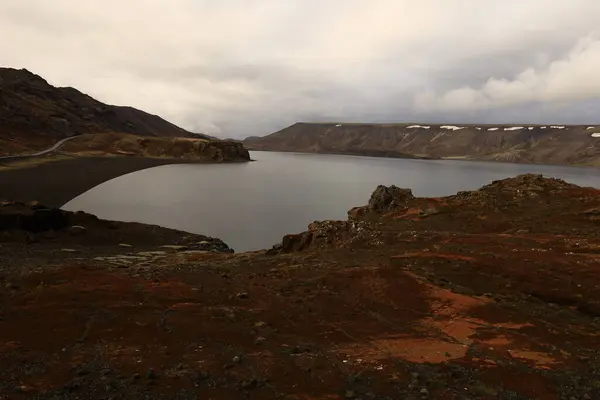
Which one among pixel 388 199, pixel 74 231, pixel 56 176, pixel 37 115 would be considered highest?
pixel 37 115

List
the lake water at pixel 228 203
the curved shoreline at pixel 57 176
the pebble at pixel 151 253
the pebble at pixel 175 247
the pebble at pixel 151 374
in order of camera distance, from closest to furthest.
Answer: the pebble at pixel 151 374
the pebble at pixel 151 253
the pebble at pixel 175 247
the lake water at pixel 228 203
the curved shoreline at pixel 57 176

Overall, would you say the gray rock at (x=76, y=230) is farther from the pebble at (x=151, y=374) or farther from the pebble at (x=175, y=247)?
the pebble at (x=151, y=374)

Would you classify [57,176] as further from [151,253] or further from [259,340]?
[259,340]

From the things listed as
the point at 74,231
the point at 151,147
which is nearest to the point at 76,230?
the point at 74,231

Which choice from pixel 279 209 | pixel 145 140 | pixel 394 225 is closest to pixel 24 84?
pixel 145 140

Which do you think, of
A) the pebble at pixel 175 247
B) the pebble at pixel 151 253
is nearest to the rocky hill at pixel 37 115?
the pebble at pixel 175 247

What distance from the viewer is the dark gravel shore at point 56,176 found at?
5703cm

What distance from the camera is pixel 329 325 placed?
47.7ft

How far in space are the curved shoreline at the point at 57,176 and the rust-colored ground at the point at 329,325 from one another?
43.8 meters

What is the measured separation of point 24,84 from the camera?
161 meters

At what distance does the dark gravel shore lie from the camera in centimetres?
5703

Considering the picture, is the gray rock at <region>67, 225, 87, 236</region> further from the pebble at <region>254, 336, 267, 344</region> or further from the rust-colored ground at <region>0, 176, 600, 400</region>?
the pebble at <region>254, 336, 267, 344</region>

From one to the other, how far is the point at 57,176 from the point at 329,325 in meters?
76.0

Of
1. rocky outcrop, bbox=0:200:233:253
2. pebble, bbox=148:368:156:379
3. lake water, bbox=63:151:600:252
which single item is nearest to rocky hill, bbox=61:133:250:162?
lake water, bbox=63:151:600:252
